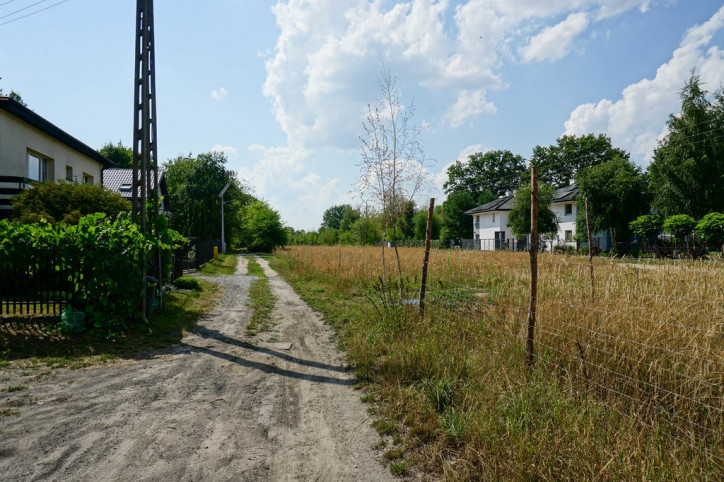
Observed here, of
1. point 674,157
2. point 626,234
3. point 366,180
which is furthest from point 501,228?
point 366,180

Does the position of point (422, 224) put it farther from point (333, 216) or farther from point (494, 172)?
point (333, 216)

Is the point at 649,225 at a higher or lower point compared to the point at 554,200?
lower

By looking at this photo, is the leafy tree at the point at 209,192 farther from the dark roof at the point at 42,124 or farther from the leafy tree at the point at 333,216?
the leafy tree at the point at 333,216

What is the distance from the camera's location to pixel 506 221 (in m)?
49.6

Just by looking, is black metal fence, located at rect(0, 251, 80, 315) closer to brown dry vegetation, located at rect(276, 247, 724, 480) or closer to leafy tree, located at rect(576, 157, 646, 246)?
brown dry vegetation, located at rect(276, 247, 724, 480)

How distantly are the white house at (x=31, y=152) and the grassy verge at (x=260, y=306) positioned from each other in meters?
8.39

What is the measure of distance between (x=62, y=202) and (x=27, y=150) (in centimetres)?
625

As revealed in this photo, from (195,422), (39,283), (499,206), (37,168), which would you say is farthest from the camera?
(499,206)

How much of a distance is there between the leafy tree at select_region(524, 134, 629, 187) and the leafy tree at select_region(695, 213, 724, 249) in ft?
99.5

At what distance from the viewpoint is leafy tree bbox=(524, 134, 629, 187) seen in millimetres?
57812

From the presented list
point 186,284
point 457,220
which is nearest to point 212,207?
point 457,220

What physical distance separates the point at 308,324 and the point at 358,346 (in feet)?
8.64

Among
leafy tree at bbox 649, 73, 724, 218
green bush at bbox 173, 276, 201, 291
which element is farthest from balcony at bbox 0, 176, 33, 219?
leafy tree at bbox 649, 73, 724, 218

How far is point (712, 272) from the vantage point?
4.16 meters
